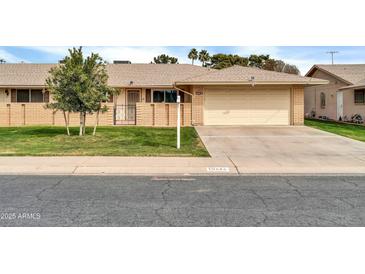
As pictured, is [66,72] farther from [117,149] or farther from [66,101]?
[117,149]

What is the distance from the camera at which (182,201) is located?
6332 mm

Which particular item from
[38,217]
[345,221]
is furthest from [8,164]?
[345,221]

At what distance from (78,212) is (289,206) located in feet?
11.5

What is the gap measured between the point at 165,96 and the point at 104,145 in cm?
1168

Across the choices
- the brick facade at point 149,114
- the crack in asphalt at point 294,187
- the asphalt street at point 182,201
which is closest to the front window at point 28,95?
the brick facade at point 149,114

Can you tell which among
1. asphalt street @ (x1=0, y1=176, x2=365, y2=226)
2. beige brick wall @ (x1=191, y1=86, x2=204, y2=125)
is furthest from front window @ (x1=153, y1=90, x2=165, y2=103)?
asphalt street @ (x1=0, y1=176, x2=365, y2=226)

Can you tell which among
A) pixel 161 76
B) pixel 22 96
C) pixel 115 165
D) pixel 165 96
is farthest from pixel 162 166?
pixel 22 96

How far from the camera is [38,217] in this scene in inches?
210

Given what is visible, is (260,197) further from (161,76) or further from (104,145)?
(161,76)

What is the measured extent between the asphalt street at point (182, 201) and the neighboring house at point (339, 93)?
2059cm

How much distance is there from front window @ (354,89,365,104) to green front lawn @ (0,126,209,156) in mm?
15631

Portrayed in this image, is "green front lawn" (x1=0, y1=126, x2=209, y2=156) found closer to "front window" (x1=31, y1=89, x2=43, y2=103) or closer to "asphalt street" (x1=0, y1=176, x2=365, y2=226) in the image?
"asphalt street" (x1=0, y1=176, x2=365, y2=226)

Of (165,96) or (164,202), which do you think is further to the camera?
(165,96)

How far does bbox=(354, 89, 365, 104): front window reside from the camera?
26.4 metres
